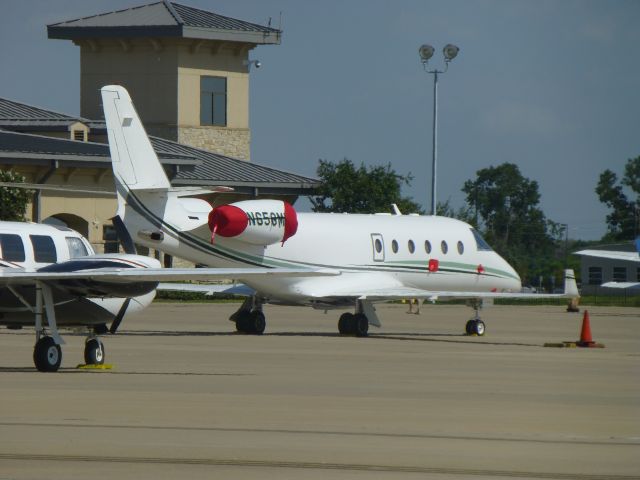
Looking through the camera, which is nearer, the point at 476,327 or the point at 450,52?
the point at 476,327

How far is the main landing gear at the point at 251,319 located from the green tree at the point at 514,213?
340 feet

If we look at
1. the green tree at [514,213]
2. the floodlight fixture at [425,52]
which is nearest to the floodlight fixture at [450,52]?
the floodlight fixture at [425,52]

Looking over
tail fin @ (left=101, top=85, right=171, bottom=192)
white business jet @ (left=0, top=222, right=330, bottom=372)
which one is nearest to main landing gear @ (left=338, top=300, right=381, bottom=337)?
tail fin @ (left=101, top=85, right=171, bottom=192)

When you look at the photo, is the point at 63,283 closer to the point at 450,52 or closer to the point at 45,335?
the point at 45,335

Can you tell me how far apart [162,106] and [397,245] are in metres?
39.3

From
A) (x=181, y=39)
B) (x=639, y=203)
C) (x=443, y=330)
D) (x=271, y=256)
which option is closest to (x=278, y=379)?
(x=271, y=256)

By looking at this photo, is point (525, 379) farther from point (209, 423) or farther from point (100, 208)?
point (100, 208)

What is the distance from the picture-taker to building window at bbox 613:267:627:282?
359 feet

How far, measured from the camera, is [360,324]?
115 ft

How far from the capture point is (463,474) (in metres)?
12.5

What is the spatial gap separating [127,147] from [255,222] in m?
3.64

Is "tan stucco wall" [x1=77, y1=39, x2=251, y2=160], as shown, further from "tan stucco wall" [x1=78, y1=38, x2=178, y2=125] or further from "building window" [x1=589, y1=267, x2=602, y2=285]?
"building window" [x1=589, y1=267, x2=602, y2=285]

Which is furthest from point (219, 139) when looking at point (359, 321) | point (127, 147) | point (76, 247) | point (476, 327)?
point (76, 247)

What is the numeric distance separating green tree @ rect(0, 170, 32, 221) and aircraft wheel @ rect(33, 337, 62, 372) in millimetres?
28448
